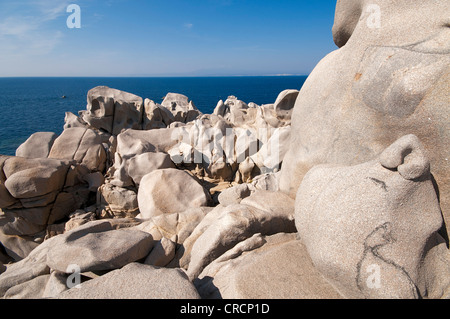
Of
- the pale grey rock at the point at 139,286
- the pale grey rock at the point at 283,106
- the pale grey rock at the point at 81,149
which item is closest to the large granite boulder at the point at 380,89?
the pale grey rock at the point at 139,286

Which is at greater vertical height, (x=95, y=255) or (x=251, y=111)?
(x=251, y=111)

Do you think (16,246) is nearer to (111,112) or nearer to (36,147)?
(36,147)

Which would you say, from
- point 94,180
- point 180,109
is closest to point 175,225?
point 94,180

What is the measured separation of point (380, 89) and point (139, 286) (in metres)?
3.34

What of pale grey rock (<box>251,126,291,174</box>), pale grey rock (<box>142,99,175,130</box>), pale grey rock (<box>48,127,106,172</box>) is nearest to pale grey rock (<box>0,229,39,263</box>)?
pale grey rock (<box>48,127,106,172</box>)

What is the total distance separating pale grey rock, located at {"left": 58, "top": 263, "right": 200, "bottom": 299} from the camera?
7.65 ft

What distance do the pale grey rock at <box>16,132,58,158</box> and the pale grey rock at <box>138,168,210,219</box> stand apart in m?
4.95

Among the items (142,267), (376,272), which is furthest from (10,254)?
(376,272)

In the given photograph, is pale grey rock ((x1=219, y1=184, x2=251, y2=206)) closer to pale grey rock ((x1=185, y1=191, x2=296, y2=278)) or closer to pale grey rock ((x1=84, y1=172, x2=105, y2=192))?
pale grey rock ((x1=185, y1=191, x2=296, y2=278))

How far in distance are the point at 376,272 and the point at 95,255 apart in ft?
10.1

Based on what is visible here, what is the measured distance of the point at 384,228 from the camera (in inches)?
91.7

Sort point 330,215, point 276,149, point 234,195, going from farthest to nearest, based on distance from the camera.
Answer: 1. point 276,149
2. point 234,195
3. point 330,215

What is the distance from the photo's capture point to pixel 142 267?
2764 millimetres
